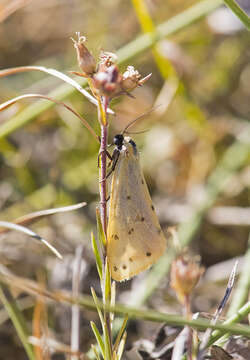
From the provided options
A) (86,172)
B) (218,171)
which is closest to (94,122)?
(86,172)


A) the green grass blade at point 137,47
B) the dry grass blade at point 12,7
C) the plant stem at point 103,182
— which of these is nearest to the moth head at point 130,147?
the plant stem at point 103,182

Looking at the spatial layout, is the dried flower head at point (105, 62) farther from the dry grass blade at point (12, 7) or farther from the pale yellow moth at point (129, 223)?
the dry grass blade at point (12, 7)

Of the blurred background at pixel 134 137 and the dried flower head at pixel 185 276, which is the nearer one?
the dried flower head at pixel 185 276

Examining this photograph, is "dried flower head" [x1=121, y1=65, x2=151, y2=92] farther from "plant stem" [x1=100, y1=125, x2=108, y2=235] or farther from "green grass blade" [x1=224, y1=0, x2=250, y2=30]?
"green grass blade" [x1=224, y1=0, x2=250, y2=30]

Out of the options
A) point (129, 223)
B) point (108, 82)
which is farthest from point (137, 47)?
point (108, 82)

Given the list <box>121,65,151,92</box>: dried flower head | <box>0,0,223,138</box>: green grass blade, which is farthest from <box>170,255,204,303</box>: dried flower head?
<box>0,0,223,138</box>: green grass blade

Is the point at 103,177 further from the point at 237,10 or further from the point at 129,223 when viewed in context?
the point at 237,10
